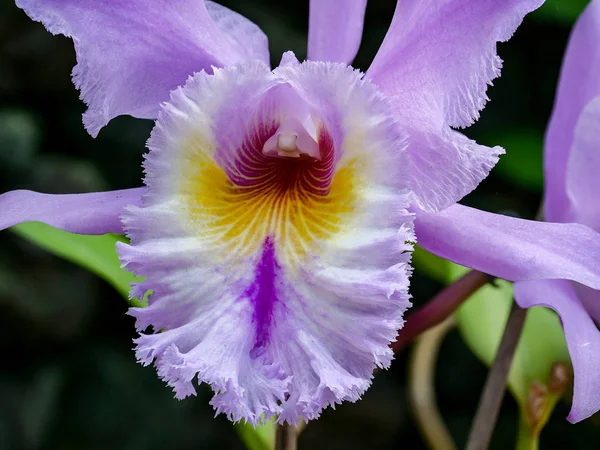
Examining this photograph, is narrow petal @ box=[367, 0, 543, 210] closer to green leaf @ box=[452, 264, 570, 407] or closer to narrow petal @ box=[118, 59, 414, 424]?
narrow petal @ box=[118, 59, 414, 424]

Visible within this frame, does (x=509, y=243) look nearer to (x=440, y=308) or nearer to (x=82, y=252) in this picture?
(x=440, y=308)

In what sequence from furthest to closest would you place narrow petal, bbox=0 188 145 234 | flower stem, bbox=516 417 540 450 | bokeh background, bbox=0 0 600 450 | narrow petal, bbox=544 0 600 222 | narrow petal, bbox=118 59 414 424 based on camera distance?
1. bokeh background, bbox=0 0 600 450
2. flower stem, bbox=516 417 540 450
3. narrow petal, bbox=544 0 600 222
4. narrow petal, bbox=0 188 145 234
5. narrow petal, bbox=118 59 414 424

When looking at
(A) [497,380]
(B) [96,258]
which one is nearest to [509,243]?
(A) [497,380]

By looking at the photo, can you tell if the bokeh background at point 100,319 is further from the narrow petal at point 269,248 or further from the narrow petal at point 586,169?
the narrow petal at point 269,248

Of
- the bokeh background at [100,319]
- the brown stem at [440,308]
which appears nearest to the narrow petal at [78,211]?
the brown stem at [440,308]

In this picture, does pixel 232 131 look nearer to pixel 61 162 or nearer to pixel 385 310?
pixel 385 310

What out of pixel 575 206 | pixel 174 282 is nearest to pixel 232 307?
pixel 174 282

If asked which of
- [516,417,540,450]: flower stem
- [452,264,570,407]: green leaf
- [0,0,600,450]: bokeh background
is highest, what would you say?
[452,264,570,407]: green leaf

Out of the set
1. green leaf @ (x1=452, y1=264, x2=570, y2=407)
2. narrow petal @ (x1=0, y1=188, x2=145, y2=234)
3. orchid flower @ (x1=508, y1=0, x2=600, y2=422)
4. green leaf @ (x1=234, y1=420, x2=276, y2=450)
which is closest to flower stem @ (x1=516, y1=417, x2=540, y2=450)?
green leaf @ (x1=452, y1=264, x2=570, y2=407)
